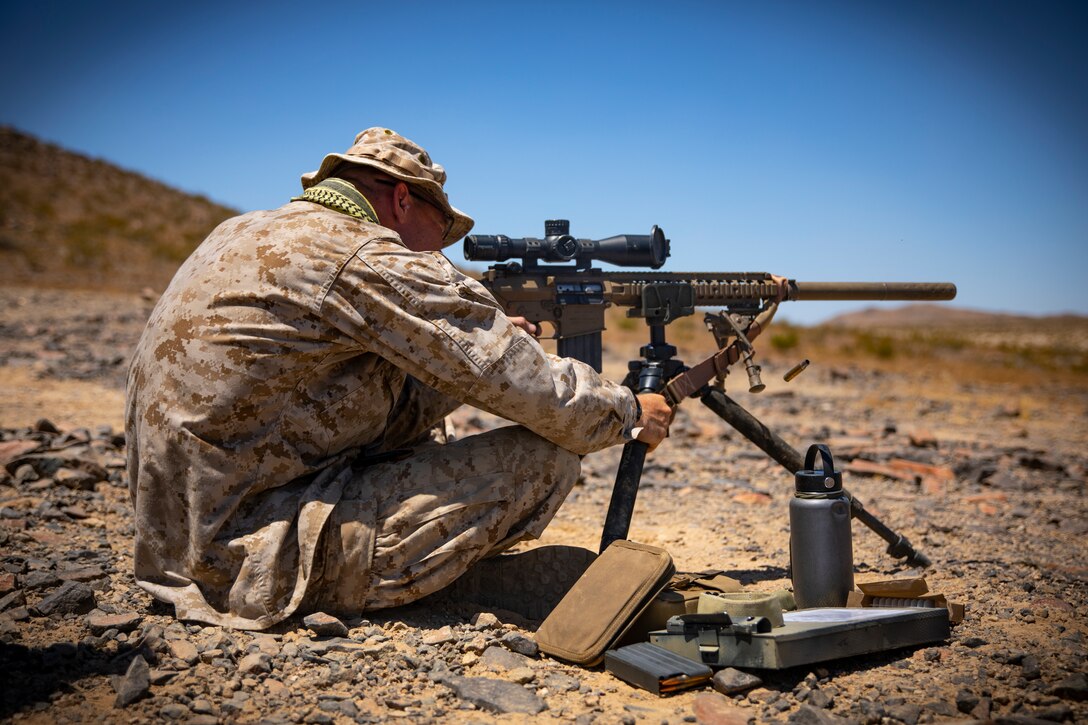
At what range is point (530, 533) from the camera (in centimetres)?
324

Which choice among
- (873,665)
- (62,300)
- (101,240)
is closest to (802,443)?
(873,665)

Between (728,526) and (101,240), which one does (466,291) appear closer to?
(728,526)

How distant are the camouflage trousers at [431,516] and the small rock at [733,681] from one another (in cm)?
90

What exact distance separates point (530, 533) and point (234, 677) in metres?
1.18

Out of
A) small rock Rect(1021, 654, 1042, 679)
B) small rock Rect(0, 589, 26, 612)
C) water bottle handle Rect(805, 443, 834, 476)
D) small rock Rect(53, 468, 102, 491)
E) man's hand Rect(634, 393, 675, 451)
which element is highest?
man's hand Rect(634, 393, 675, 451)

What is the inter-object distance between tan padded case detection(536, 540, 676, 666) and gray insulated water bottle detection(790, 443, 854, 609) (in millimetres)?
606

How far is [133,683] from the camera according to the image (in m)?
2.44

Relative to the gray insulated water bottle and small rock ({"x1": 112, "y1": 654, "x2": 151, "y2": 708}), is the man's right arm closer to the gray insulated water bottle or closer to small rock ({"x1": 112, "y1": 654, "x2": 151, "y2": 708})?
the gray insulated water bottle

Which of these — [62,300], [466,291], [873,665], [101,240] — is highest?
[101,240]

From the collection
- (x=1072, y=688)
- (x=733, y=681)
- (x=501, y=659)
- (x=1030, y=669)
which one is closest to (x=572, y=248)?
(x=501, y=659)

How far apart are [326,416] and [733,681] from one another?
1690 millimetres

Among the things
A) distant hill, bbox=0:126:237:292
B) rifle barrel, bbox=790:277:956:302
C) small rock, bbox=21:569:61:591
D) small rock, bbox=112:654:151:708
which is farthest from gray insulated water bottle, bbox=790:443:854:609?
distant hill, bbox=0:126:237:292

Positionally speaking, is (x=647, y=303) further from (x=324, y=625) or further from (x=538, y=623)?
(x=324, y=625)

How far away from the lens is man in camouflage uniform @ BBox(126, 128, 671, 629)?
284cm
